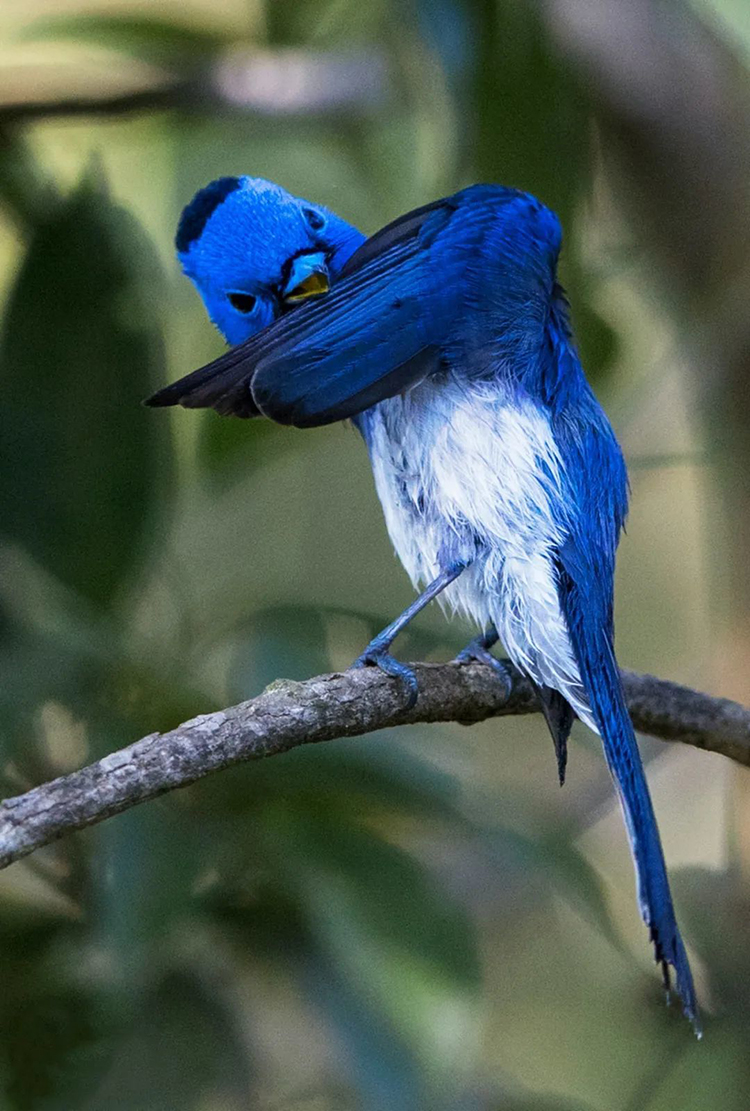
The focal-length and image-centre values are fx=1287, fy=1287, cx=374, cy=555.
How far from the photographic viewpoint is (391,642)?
5.80ft

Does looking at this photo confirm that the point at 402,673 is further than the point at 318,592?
No

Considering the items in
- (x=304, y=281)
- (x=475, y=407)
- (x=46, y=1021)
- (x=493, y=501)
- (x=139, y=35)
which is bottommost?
(x=46, y=1021)

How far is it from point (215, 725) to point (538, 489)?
727mm

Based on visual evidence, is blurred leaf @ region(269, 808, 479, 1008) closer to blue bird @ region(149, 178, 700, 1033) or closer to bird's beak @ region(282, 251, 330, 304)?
blue bird @ region(149, 178, 700, 1033)

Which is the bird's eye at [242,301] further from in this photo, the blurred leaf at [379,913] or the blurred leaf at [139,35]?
the blurred leaf at [379,913]

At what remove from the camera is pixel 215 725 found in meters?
1.31

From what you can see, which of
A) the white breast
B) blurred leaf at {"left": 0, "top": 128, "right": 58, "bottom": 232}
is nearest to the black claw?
the white breast

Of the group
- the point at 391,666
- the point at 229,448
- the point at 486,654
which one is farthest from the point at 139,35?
the point at 391,666

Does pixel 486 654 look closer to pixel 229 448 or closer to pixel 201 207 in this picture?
pixel 229 448

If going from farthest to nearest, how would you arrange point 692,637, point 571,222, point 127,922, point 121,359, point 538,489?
point 692,637, point 571,222, point 121,359, point 538,489, point 127,922

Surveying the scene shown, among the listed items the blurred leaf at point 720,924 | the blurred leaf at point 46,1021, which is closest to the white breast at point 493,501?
the blurred leaf at point 46,1021

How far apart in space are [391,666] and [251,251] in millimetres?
806

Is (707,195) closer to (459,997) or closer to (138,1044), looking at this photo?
(459,997)

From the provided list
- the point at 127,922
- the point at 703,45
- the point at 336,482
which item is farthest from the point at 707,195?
the point at 127,922
